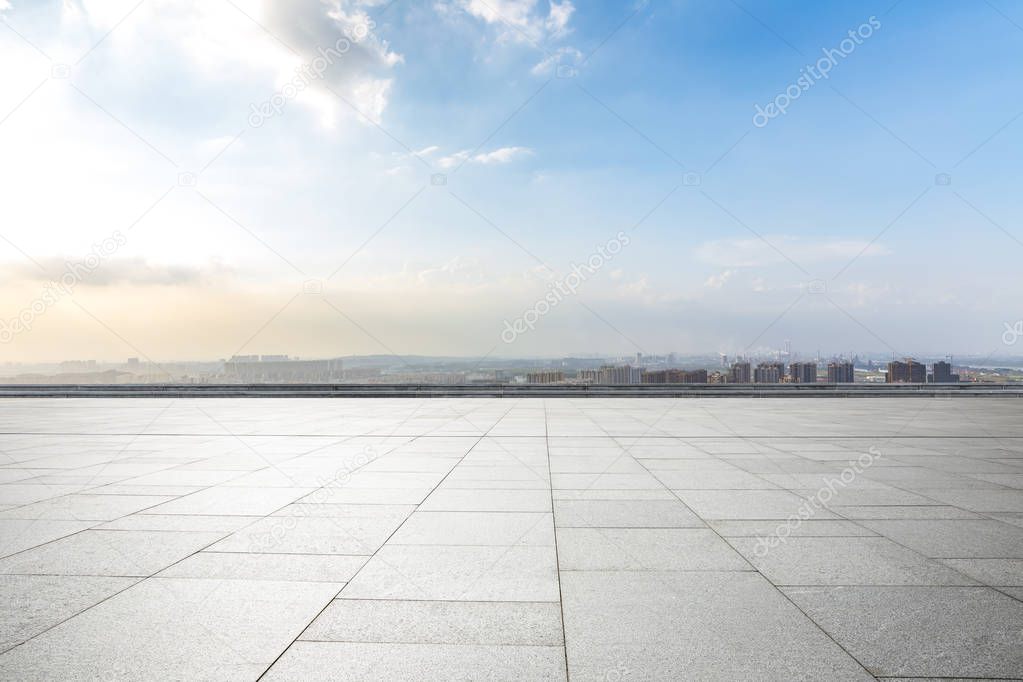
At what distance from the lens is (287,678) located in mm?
3193

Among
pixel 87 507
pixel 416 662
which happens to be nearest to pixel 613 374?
pixel 87 507

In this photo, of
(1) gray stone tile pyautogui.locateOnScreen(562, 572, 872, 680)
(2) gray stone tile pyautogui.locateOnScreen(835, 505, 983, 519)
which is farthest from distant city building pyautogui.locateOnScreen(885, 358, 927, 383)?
(1) gray stone tile pyautogui.locateOnScreen(562, 572, 872, 680)

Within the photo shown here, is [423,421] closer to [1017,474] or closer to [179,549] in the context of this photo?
[179,549]

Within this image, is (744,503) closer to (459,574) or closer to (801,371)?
(459,574)

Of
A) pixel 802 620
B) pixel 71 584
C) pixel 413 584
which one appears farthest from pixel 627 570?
pixel 71 584

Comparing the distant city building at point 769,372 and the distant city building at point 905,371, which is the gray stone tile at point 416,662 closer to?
the distant city building at point 769,372

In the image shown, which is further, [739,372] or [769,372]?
[739,372]

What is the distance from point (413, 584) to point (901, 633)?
3419 mm

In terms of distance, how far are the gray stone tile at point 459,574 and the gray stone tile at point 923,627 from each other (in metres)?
1.97

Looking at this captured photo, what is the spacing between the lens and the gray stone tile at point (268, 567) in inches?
186

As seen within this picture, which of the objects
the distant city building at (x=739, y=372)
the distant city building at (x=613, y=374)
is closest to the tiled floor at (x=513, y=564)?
the distant city building at (x=613, y=374)

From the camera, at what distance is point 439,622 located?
12.7ft

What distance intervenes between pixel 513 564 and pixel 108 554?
3780 millimetres

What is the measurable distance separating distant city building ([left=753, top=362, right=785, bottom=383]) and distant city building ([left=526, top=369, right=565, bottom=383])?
34.6ft
